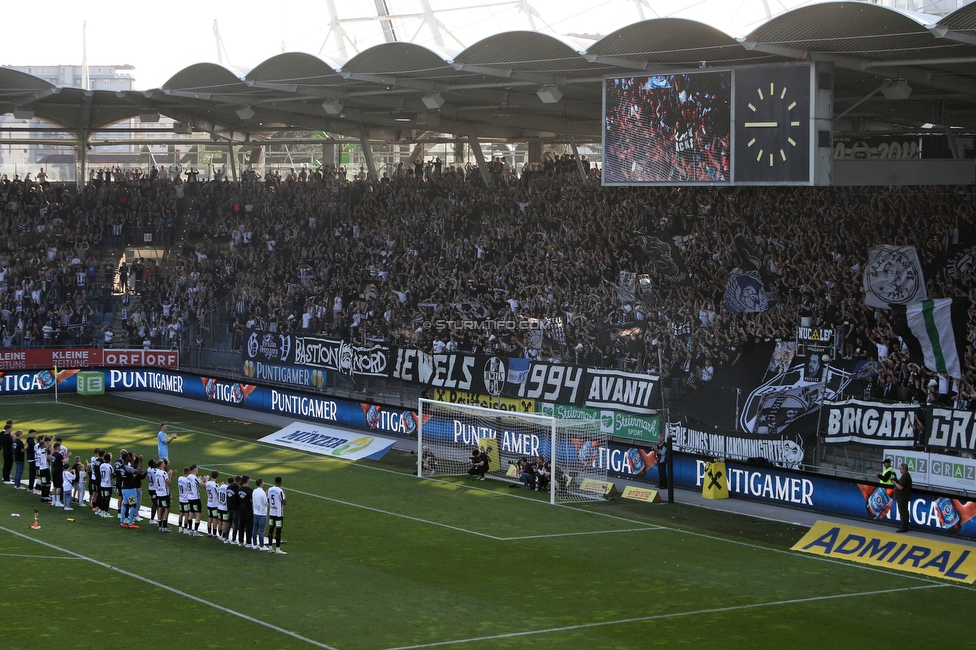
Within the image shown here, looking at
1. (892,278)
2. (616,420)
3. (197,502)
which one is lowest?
(197,502)

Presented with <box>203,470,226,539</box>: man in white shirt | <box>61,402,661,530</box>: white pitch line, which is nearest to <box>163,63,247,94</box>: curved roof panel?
<box>61,402,661,530</box>: white pitch line

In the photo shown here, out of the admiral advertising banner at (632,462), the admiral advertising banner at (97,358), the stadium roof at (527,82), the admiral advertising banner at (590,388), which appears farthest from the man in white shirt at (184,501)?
the admiral advertising banner at (97,358)

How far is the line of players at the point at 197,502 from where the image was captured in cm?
2117

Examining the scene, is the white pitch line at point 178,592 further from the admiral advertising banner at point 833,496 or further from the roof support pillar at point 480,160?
the roof support pillar at point 480,160

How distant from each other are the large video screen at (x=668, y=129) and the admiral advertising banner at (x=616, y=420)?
571cm

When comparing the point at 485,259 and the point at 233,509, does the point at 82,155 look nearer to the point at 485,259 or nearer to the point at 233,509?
the point at 485,259

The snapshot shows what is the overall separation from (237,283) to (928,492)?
96.8 feet

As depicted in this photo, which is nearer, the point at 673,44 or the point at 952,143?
the point at 673,44

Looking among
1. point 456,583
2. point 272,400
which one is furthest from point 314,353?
point 456,583

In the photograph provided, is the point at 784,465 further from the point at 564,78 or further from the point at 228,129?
the point at 228,129

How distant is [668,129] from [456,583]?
13.3 metres

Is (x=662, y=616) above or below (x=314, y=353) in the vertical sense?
below

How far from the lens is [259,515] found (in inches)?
832

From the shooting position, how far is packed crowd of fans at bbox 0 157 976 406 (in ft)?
94.8
